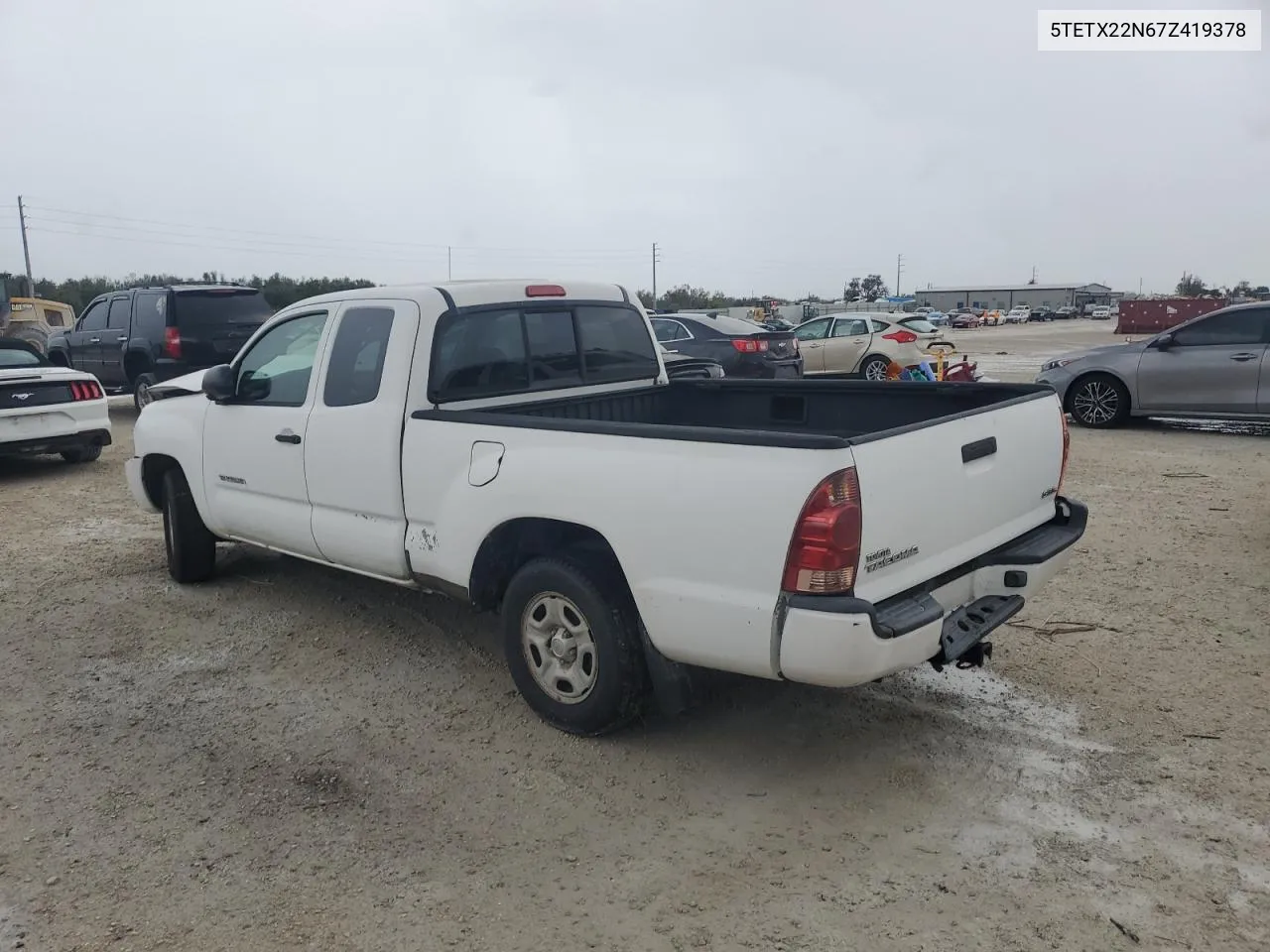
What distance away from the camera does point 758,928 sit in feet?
9.37

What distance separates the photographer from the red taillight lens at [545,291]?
5000mm

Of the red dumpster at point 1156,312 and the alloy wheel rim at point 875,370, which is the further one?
the red dumpster at point 1156,312

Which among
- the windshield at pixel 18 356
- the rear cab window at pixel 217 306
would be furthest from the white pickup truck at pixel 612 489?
the rear cab window at pixel 217 306

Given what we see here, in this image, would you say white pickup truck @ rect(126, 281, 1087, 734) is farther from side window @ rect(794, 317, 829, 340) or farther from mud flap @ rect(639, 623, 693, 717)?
side window @ rect(794, 317, 829, 340)

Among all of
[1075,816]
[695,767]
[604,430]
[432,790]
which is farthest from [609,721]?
[1075,816]

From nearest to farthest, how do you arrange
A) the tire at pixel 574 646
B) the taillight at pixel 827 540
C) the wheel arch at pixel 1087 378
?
1. the taillight at pixel 827 540
2. the tire at pixel 574 646
3. the wheel arch at pixel 1087 378

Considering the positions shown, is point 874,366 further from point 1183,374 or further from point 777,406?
point 777,406

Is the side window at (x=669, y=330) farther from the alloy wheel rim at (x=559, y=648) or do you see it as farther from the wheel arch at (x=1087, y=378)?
the alloy wheel rim at (x=559, y=648)

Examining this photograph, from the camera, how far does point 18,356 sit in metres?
10.5

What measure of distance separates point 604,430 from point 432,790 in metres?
1.52

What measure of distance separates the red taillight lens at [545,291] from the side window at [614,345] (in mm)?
159

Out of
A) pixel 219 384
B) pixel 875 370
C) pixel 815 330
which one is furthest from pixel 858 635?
pixel 815 330

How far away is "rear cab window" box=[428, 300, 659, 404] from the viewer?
4.59 meters

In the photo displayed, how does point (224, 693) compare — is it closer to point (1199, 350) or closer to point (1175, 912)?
point (1175, 912)
